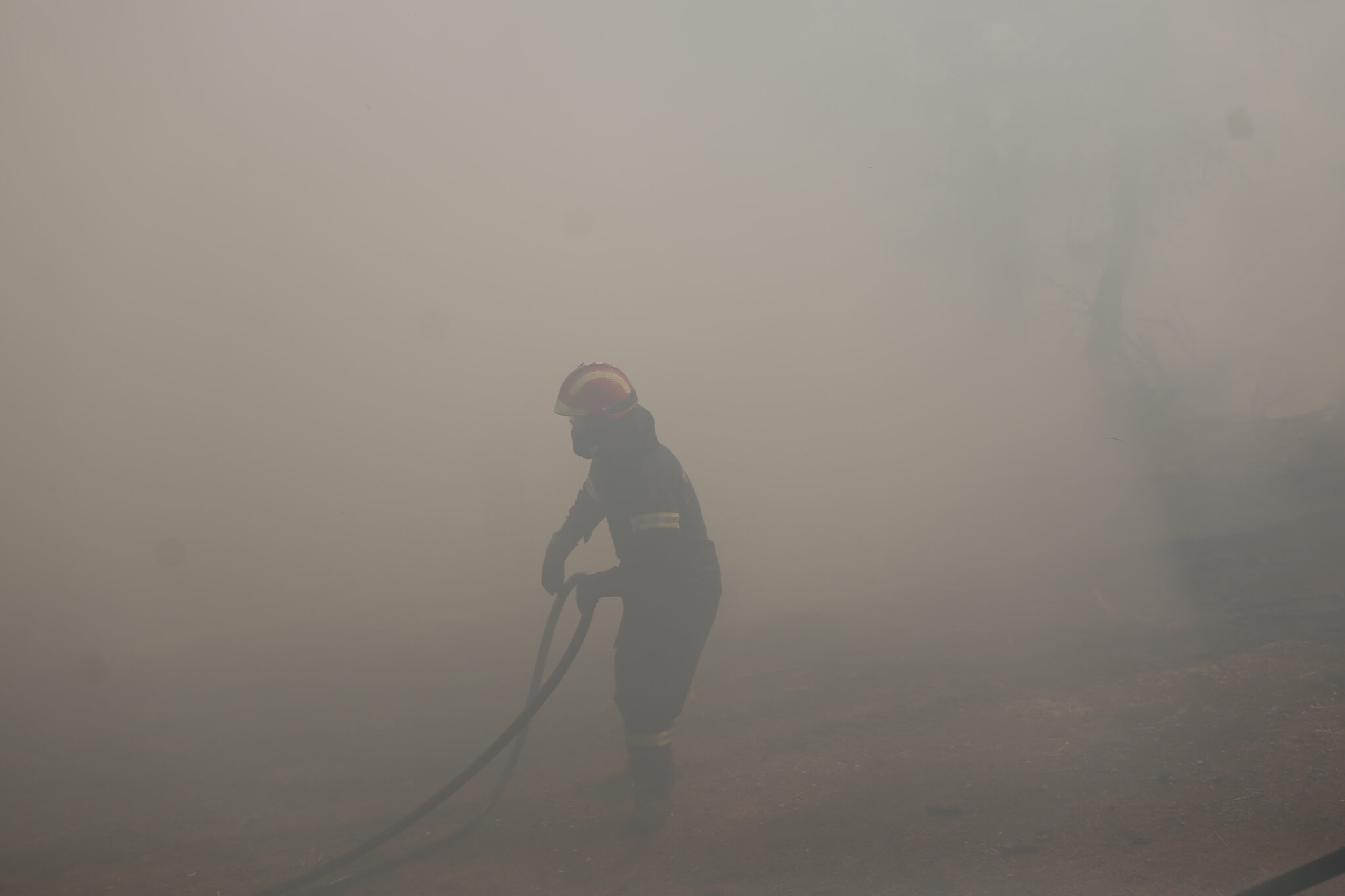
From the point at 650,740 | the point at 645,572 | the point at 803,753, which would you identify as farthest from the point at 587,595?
the point at 803,753

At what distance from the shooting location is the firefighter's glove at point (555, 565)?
318cm

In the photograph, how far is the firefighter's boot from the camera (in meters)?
2.79

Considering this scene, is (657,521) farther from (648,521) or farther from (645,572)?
(645,572)

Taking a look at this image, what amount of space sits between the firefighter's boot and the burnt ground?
0.12 m

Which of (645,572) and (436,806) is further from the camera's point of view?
(645,572)

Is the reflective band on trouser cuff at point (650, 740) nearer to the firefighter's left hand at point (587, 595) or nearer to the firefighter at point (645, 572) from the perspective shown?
the firefighter at point (645, 572)

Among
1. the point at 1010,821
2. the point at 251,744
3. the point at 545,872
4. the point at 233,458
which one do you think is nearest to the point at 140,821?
the point at 251,744

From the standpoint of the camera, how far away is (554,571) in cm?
320

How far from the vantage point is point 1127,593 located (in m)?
4.91

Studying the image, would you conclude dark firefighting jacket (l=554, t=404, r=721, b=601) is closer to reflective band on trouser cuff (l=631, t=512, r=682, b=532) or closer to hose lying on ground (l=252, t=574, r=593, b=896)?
reflective band on trouser cuff (l=631, t=512, r=682, b=532)

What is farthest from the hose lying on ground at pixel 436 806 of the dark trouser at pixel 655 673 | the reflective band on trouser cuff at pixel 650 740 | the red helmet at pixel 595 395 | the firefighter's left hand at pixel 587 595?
the red helmet at pixel 595 395

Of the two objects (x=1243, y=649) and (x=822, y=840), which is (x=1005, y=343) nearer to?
(x=1243, y=649)

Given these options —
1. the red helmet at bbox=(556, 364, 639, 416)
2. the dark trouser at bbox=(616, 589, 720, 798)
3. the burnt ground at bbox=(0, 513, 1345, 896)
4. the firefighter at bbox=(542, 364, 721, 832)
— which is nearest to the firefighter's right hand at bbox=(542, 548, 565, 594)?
the firefighter at bbox=(542, 364, 721, 832)

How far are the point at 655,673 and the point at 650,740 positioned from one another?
0.27 meters
